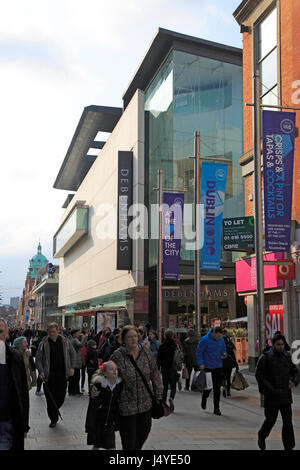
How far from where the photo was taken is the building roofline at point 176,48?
38531 millimetres

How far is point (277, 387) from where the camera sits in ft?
25.2

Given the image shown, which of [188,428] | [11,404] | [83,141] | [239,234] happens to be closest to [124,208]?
[239,234]

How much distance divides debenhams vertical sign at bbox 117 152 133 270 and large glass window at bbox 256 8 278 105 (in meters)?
19.7

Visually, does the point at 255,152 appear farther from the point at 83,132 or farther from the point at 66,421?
the point at 83,132

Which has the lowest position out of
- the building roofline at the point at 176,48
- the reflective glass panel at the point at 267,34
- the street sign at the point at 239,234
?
the street sign at the point at 239,234

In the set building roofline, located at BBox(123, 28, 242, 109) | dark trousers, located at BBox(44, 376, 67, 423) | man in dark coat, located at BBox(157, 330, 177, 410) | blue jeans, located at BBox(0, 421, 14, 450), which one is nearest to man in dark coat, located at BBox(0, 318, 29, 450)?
blue jeans, located at BBox(0, 421, 14, 450)

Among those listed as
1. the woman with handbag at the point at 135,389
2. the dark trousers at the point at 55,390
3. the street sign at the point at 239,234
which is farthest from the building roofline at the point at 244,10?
the woman with handbag at the point at 135,389

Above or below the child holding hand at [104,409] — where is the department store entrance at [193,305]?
above

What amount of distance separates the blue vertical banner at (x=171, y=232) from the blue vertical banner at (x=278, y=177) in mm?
9458

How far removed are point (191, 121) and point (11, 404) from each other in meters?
34.7

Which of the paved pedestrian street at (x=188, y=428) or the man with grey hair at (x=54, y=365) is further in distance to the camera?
the man with grey hair at (x=54, y=365)

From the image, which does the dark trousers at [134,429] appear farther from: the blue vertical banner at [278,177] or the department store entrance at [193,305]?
the department store entrance at [193,305]

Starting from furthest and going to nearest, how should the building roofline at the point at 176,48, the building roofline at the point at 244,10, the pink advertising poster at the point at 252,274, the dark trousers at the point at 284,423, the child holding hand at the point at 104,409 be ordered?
the building roofline at the point at 176,48 → the building roofline at the point at 244,10 → the pink advertising poster at the point at 252,274 → the dark trousers at the point at 284,423 → the child holding hand at the point at 104,409
